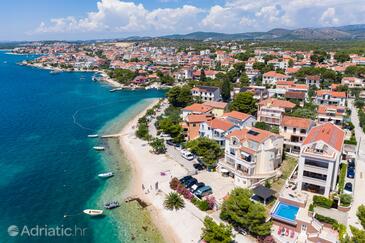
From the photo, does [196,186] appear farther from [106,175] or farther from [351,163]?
[351,163]

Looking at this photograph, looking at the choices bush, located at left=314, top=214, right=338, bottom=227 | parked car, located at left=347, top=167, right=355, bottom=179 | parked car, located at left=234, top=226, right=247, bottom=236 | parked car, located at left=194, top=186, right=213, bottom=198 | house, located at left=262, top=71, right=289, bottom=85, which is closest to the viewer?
bush, located at left=314, top=214, right=338, bottom=227

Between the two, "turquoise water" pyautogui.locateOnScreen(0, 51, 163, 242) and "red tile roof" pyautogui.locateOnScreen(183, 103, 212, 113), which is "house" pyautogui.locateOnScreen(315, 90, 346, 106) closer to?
"red tile roof" pyautogui.locateOnScreen(183, 103, 212, 113)

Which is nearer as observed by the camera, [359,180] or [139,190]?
[359,180]

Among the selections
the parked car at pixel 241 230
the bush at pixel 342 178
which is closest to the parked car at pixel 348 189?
the bush at pixel 342 178

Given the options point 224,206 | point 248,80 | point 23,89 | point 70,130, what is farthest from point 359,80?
point 23,89

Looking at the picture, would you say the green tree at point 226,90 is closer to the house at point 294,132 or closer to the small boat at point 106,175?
the house at point 294,132

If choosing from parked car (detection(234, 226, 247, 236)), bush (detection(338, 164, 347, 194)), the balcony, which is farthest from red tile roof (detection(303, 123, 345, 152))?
parked car (detection(234, 226, 247, 236))

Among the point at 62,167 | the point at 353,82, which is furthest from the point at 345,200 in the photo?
the point at 353,82
